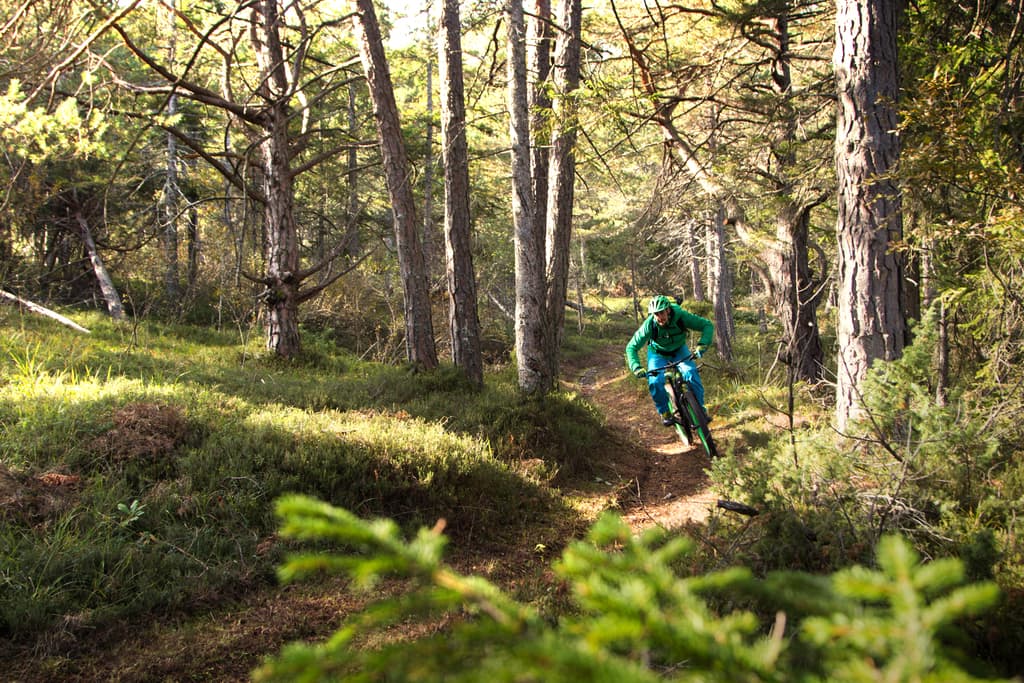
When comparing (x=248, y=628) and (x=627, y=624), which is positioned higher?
(x=627, y=624)

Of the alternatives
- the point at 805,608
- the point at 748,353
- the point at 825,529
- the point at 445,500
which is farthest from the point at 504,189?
the point at 805,608

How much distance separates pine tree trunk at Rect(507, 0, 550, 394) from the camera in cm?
759

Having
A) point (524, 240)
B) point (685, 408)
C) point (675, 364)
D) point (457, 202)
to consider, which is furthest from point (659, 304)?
point (457, 202)

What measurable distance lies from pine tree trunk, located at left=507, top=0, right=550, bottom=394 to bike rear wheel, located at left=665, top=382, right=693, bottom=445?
1785 millimetres

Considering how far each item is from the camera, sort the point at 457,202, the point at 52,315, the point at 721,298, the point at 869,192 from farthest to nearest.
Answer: the point at 721,298 → the point at 52,315 → the point at 457,202 → the point at 869,192

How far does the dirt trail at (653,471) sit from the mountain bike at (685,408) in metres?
0.35

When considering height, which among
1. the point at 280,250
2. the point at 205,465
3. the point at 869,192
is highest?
the point at 280,250

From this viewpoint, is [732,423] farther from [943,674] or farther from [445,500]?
[943,674]

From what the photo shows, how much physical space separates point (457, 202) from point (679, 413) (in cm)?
458

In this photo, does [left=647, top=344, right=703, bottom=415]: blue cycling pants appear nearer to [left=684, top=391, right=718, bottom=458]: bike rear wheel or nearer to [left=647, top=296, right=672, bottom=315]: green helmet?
[left=684, top=391, right=718, bottom=458]: bike rear wheel

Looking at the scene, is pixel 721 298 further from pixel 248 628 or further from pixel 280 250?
pixel 248 628

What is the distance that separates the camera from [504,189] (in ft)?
76.4

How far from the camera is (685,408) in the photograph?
26.1 ft

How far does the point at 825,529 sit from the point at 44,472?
19.4 feet
